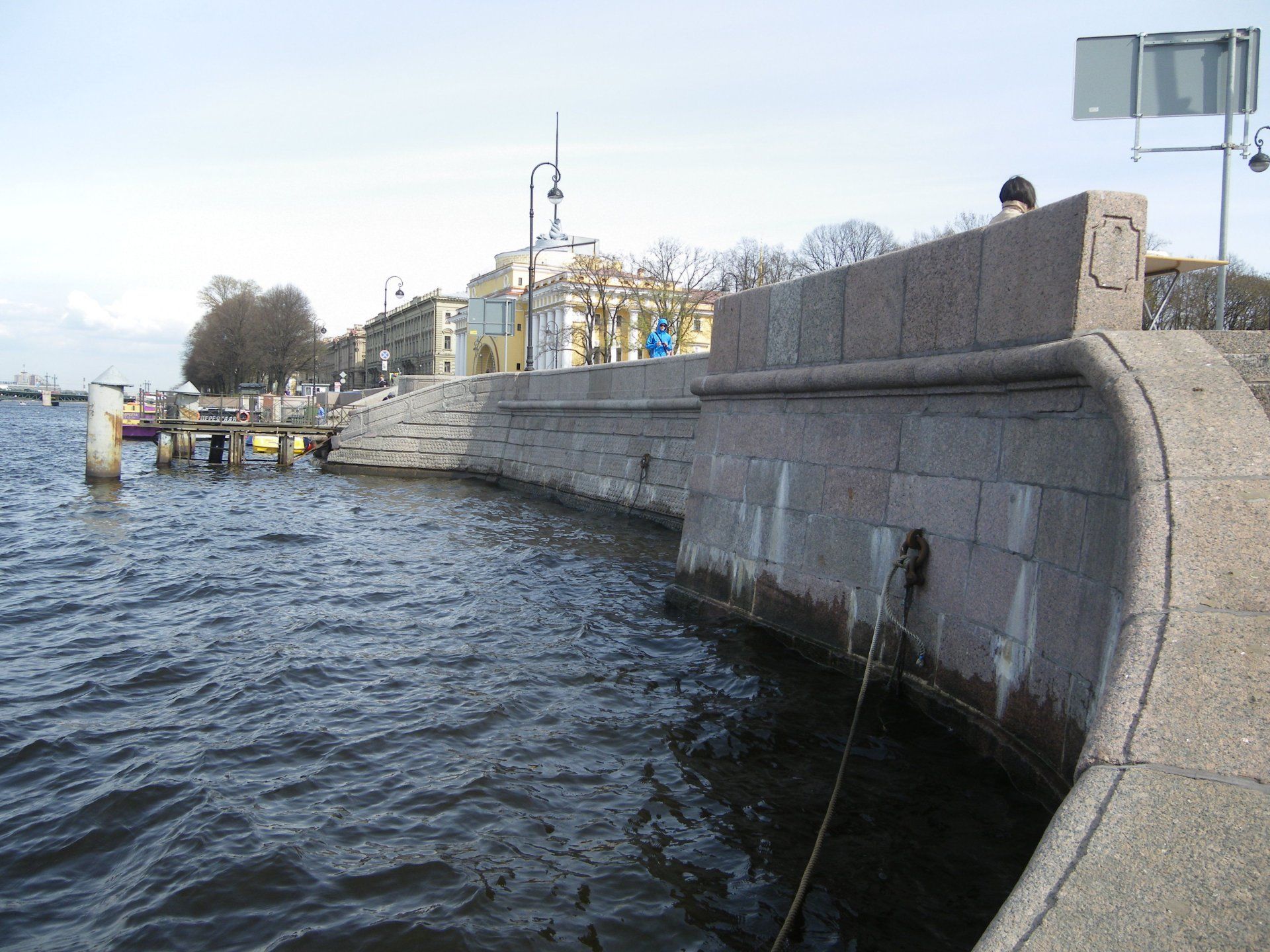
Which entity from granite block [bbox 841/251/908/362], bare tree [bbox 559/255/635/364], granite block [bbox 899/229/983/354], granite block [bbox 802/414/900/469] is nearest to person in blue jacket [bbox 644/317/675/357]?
granite block [bbox 802/414/900/469]

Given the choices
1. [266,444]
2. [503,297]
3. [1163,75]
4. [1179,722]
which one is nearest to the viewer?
[1179,722]

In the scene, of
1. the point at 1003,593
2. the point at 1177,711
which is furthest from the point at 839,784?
the point at 1177,711

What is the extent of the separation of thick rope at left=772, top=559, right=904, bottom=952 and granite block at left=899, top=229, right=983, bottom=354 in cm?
134

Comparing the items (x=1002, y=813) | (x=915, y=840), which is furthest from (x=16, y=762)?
(x=1002, y=813)

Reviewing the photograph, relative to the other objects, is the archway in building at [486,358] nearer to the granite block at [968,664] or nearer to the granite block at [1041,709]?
the granite block at [968,664]

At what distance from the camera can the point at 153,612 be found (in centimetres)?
922

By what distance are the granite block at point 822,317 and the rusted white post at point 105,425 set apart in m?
20.0

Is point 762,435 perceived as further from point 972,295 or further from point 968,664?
point 968,664

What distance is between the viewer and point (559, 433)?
1967 centimetres

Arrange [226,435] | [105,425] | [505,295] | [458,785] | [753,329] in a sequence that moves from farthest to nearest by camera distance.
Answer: [505,295] → [226,435] → [105,425] → [753,329] → [458,785]

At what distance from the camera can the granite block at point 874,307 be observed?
6.19 metres

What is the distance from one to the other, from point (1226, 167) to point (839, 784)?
7802 millimetres

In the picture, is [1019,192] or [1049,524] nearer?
[1049,524]

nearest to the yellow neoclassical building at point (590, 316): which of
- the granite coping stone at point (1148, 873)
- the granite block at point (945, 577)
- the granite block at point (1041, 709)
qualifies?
the granite block at point (945, 577)
